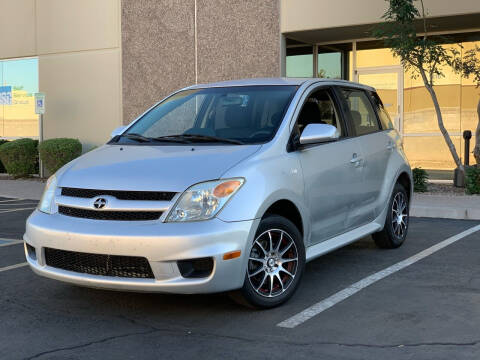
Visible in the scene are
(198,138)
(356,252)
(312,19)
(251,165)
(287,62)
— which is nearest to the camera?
(251,165)

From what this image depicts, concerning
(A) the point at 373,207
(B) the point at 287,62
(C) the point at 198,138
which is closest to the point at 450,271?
(A) the point at 373,207

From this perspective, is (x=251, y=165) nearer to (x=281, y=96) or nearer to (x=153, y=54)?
(x=281, y=96)

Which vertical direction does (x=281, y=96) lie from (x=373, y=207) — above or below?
above

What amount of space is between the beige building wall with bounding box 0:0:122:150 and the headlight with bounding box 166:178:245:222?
12514 mm

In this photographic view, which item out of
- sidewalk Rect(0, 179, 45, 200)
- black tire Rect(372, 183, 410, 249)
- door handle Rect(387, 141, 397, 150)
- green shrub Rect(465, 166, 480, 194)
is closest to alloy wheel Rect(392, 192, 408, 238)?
black tire Rect(372, 183, 410, 249)

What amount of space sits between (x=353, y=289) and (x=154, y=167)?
75.0 inches

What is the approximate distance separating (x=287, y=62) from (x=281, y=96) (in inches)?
411

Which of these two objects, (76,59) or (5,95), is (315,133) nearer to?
(76,59)

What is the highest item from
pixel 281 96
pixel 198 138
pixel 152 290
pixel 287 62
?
pixel 287 62

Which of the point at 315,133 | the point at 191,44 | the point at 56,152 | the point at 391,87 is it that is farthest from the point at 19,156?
the point at 315,133

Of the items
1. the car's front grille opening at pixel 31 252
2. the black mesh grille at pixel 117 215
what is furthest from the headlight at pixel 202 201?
the car's front grille opening at pixel 31 252

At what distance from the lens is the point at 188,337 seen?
420 centimetres

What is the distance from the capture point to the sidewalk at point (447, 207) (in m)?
9.61

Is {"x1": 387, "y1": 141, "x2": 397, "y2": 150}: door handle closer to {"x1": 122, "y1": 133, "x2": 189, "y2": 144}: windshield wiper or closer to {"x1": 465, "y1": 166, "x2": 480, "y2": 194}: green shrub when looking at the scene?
{"x1": 122, "y1": 133, "x2": 189, "y2": 144}: windshield wiper
